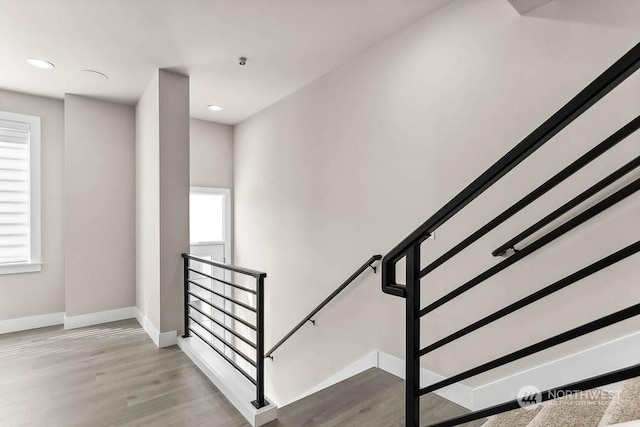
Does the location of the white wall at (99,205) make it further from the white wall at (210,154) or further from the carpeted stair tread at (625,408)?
the carpeted stair tread at (625,408)

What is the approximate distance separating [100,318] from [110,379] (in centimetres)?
168

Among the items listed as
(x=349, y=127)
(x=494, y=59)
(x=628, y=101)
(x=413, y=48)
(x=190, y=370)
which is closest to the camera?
(x=628, y=101)

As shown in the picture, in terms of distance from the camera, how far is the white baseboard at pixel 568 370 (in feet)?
5.02

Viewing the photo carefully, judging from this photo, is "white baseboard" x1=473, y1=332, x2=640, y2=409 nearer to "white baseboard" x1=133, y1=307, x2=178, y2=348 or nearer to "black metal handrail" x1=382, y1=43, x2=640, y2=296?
"black metal handrail" x1=382, y1=43, x2=640, y2=296

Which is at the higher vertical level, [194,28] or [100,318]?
[194,28]

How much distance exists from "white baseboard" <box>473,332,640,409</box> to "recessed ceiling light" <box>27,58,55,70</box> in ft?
13.8

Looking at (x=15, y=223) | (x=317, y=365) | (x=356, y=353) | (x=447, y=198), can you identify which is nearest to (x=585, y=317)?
(x=447, y=198)

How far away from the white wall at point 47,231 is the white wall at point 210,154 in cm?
148

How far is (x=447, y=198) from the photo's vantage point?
2217mm

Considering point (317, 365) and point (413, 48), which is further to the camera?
point (317, 365)

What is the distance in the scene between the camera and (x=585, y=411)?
1335mm

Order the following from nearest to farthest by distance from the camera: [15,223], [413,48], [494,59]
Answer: [494,59] → [413,48] → [15,223]

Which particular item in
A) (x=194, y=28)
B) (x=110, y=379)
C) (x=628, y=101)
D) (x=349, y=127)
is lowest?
(x=110, y=379)

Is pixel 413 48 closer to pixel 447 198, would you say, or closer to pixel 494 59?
pixel 494 59
